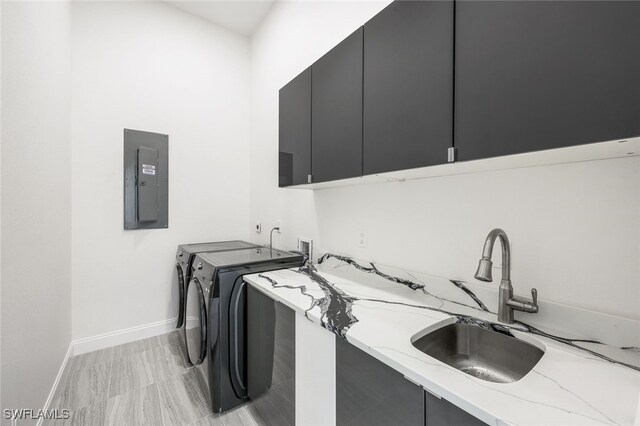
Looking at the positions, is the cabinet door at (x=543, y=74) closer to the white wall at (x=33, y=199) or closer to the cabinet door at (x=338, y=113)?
the cabinet door at (x=338, y=113)

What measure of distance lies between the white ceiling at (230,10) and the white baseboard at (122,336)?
125 inches

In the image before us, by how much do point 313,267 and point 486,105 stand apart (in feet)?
4.92

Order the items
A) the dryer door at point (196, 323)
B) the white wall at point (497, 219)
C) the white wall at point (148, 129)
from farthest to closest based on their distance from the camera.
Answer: the white wall at point (148, 129) < the dryer door at point (196, 323) < the white wall at point (497, 219)

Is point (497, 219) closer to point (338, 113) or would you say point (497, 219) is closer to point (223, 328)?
point (338, 113)

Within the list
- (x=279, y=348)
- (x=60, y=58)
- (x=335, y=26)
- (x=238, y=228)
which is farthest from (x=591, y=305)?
(x=60, y=58)

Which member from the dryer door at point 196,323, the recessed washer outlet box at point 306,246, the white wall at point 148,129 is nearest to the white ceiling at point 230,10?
the white wall at point 148,129

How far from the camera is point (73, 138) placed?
2.28 metres

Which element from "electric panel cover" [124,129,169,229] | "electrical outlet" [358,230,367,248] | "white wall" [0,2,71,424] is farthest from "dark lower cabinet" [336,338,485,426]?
"electric panel cover" [124,129,169,229]

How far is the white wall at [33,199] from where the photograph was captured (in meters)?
1.12

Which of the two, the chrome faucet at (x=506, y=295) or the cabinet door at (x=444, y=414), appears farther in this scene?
the chrome faucet at (x=506, y=295)

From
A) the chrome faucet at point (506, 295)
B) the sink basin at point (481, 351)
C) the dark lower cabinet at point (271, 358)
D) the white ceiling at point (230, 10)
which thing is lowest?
the dark lower cabinet at point (271, 358)

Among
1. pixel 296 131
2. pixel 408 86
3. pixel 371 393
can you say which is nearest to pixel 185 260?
pixel 296 131

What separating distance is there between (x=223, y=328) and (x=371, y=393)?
1081 mm

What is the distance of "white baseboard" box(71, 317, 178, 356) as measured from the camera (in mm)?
2348
